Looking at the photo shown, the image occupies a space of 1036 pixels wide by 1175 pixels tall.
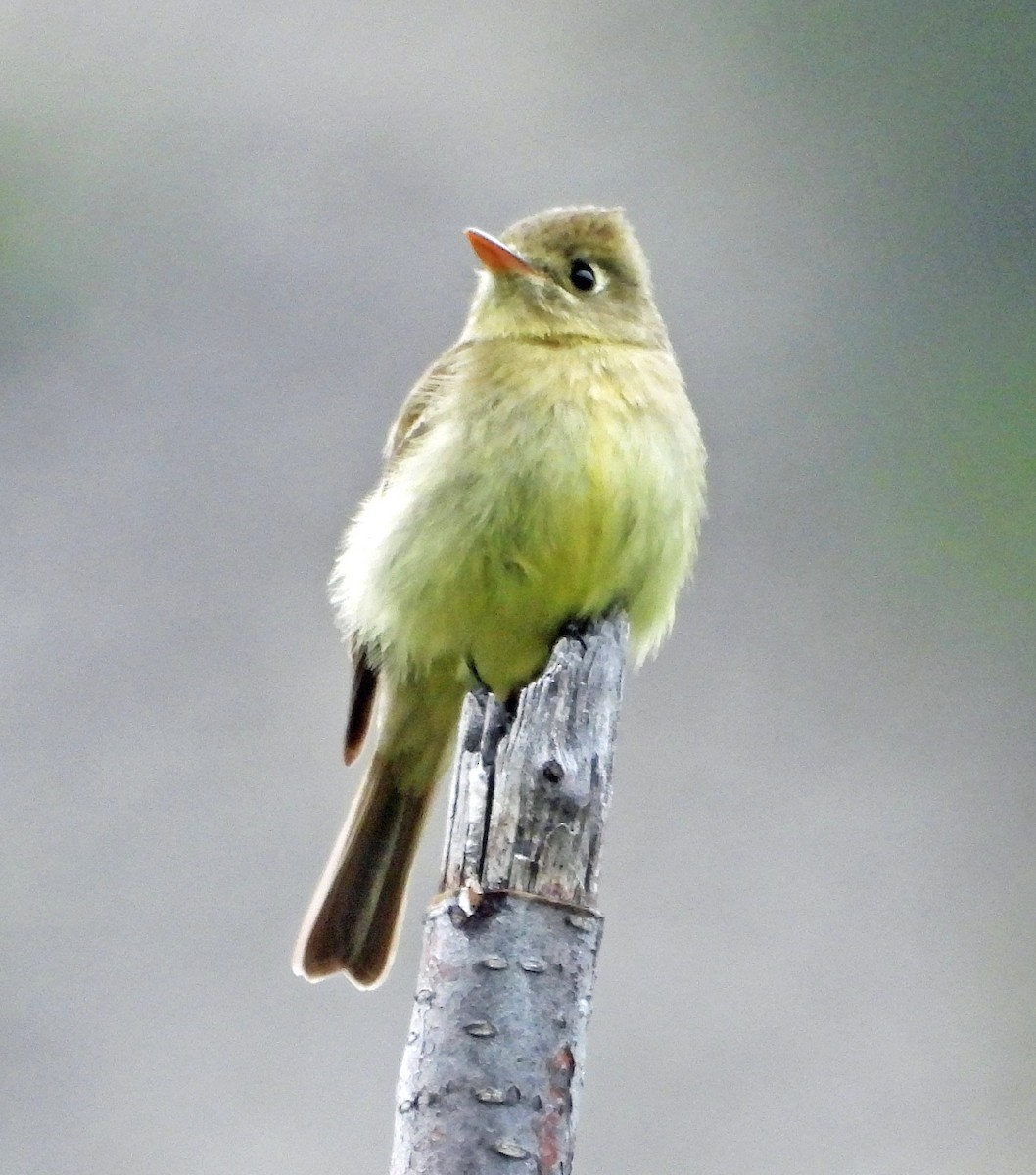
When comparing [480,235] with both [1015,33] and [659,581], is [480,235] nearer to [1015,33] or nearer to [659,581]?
[659,581]

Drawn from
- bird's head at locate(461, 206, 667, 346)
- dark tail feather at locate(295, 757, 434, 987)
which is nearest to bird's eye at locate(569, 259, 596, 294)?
bird's head at locate(461, 206, 667, 346)

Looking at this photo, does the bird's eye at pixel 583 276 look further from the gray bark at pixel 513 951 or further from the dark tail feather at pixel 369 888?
the gray bark at pixel 513 951

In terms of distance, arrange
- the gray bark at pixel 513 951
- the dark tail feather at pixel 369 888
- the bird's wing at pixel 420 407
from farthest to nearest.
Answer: the bird's wing at pixel 420 407
the dark tail feather at pixel 369 888
the gray bark at pixel 513 951

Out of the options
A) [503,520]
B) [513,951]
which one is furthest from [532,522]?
[513,951]

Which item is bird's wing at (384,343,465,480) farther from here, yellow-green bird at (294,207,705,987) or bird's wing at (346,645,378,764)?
bird's wing at (346,645,378,764)

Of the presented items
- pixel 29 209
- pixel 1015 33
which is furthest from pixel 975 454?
pixel 29 209

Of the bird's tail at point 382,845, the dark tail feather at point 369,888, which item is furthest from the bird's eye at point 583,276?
the dark tail feather at point 369,888

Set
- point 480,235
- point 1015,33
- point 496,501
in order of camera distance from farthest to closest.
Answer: point 1015,33
point 480,235
point 496,501
